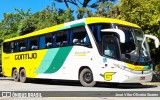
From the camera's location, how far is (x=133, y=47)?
1795cm

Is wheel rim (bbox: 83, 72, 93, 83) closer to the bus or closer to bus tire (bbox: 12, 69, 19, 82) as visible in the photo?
the bus

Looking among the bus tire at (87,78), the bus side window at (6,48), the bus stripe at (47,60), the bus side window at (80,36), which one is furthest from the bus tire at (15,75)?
the bus tire at (87,78)

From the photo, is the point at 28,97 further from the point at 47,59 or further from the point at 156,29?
the point at 156,29

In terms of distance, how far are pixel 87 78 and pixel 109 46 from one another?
7.09 ft

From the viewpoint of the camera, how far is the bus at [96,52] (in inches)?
694

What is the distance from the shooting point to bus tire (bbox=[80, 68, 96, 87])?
18.8 m

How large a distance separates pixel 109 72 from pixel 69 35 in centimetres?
357

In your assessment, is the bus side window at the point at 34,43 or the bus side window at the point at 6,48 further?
the bus side window at the point at 6,48

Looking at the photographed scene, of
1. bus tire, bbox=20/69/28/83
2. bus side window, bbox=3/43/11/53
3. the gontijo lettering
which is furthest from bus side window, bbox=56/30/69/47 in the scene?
bus side window, bbox=3/43/11/53

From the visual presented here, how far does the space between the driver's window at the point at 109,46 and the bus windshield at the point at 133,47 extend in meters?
0.39

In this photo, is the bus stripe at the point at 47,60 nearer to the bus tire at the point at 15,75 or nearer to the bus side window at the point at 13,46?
the bus tire at the point at 15,75

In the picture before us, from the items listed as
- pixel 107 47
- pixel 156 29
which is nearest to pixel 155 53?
pixel 156 29

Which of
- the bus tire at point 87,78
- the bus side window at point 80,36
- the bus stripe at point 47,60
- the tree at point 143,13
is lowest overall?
the bus tire at point 87,78

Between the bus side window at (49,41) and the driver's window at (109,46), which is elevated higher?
the bus side window at (49,41)
